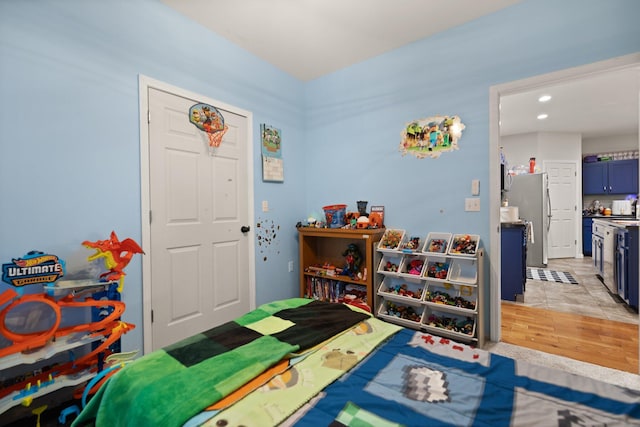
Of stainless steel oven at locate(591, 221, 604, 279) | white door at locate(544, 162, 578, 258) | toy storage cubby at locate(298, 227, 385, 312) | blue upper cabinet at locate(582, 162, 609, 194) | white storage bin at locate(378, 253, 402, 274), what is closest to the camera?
white storage bin at locate(378, 253, 402, 274)

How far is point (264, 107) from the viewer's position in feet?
→ 10.4

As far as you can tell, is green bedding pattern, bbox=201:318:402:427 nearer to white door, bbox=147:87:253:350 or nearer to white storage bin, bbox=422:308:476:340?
white storage bin, bbox=422:308:476:340

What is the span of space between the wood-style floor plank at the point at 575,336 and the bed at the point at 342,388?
5.91 feet

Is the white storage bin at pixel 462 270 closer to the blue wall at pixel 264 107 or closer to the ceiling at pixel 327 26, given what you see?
the blue wall at pixel 264 107

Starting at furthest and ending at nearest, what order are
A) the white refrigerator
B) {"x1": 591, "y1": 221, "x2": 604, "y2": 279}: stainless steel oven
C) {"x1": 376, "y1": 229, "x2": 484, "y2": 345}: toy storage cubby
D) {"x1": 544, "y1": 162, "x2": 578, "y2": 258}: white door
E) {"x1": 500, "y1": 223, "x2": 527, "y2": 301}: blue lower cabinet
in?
{"x1": 544, "y1": 162, "x2": 578, "y2": 258}: white door < the white refrigerator < {"x1": 591, "y1": 221, "x2": 604, "y2": 279}: stainless steel oven < {"x1": 500, "y1": 223, "x2": 527, "y2": 301}: blue lower cabinet < {"x1": 376, "y1": 229, "x2": 484, "y2": 345}: toy storage cubby

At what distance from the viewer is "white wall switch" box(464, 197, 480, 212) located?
2.58 metres

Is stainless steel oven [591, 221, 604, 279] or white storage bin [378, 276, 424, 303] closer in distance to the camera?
white storage bin [378, 276, 424, 303]

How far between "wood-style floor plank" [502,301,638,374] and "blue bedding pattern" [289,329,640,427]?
1.81 metres

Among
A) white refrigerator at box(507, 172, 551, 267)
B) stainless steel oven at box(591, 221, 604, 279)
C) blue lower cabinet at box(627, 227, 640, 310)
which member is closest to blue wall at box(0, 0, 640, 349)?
blue lower cabinet at box(627, 227, 640, 310)

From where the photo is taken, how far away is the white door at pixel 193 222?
230 centimetres

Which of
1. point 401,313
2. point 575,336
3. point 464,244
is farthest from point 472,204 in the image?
point 575,336

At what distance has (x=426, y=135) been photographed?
2.85 meters

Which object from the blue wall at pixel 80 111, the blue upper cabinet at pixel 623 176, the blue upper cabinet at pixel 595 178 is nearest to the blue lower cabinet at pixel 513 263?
the blue wall at pixel 80 111

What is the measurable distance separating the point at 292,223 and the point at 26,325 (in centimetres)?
233
